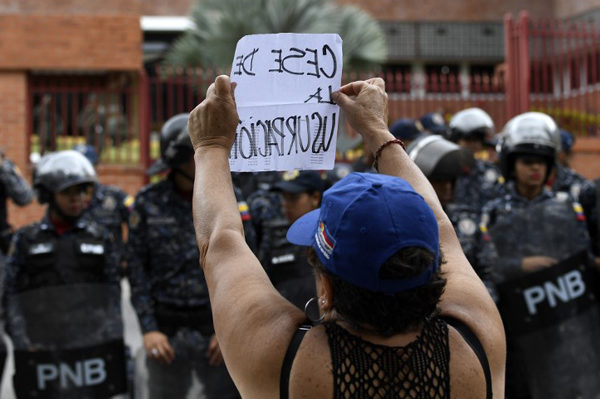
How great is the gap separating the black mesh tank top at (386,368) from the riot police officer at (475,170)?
4121mm

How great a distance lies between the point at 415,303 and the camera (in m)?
1.93

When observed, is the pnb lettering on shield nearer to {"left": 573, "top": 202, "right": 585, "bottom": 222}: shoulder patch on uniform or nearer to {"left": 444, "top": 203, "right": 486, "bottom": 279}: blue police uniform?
{"left": 444, "top": 203, "right": 486, "bottom": 279}: blue police uniform

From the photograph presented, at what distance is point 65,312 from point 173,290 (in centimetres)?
85

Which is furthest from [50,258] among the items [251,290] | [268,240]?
[251,290]

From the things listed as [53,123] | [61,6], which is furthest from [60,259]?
[61,6]

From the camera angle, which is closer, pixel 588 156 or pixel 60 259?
pixel 60 259

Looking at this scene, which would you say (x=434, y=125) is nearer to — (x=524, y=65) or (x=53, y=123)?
A: (x=53, y=123)

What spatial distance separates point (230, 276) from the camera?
2010 millimetres

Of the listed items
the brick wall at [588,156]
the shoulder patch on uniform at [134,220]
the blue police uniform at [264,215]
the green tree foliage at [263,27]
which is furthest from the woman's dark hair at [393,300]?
the green tree foliage at [263,27]

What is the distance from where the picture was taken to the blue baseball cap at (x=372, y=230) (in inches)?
73.5

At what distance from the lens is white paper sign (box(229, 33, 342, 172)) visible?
7.90ft

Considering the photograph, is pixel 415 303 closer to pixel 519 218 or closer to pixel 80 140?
pixel 519 218

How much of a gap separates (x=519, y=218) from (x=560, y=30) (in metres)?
9.99

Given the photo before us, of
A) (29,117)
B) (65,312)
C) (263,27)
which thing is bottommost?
(65,312)
